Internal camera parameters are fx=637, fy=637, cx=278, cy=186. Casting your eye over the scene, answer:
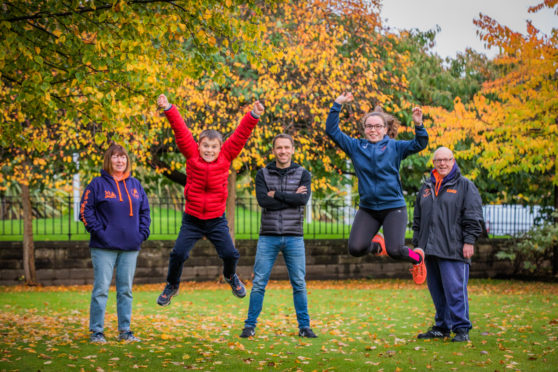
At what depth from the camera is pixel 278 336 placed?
7711 millimetres

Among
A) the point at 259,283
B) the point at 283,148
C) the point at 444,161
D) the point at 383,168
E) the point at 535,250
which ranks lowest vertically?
the point at 535,250

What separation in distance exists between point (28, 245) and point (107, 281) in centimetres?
910

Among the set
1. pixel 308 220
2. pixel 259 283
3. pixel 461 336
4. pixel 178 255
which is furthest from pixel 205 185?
pixel 308 220

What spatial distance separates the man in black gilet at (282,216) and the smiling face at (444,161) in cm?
153

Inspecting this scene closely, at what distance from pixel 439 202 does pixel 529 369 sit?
89.2 inches

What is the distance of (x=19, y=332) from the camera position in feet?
26.5

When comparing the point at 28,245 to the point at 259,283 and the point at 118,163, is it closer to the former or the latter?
the point at 118,163

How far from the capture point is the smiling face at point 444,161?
7348 mm

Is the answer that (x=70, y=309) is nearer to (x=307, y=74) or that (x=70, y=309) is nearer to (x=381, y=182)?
(x=381, y=182)

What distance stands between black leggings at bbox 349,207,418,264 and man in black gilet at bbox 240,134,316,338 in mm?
715

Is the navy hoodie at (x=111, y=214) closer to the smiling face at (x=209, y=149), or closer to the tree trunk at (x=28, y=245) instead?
the smiling face at (x=209, y=149)

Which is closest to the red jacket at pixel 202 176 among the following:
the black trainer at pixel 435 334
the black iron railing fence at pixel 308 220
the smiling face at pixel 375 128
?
the smiling face at pixel 375 128

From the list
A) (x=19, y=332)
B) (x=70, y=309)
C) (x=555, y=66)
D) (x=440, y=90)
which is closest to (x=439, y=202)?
(x=19, y=332)

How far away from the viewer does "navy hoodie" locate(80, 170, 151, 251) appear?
6.95 metres
